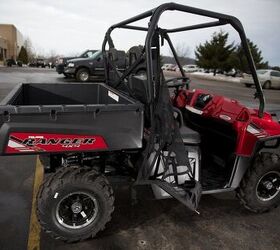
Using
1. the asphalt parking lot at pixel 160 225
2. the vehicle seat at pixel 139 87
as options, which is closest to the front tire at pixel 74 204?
the asphalt parking lot at pixel 160 225

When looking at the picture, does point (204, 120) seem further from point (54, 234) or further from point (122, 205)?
point (54, 234)

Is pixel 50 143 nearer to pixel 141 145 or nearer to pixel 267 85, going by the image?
pixel 141 145

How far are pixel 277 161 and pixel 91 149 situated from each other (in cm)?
206

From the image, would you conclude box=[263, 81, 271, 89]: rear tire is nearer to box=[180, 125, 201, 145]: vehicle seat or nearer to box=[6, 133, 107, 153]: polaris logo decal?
box=[180, 125, 201, 145]: vehicle seat

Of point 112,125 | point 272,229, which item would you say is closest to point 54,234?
Answer: point 112,125

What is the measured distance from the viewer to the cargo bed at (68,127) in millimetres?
2727

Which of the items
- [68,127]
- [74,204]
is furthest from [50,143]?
[74,204]

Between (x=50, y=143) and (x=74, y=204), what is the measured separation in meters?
0.66

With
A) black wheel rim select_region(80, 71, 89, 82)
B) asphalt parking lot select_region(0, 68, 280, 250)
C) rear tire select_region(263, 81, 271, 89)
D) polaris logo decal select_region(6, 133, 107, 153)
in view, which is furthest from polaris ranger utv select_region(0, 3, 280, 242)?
rear tire select_region(263, 81, 271, 89)

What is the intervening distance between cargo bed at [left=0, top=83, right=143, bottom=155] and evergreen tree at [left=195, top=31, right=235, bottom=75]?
40.0 metres

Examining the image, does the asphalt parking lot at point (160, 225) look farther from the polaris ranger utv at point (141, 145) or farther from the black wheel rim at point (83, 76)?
the black wheel rim at point (83, 76)

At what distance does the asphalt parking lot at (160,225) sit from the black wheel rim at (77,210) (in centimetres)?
19

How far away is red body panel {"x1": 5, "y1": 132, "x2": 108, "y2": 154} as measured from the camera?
2754mm

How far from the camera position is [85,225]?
3.22 metres
